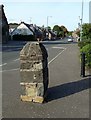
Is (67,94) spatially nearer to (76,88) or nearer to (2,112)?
(76,88)

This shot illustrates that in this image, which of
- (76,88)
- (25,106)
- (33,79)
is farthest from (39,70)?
(76,88)

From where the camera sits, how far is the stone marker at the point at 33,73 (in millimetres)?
8625

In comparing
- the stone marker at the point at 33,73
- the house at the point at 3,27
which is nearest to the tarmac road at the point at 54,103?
the stone marker at the point at 33,73

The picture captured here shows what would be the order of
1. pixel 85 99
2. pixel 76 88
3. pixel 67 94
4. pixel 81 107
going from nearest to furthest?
1. pixel 81 107
2. pixel 85 99
3. pixel 67 94
4. pixel 76 88

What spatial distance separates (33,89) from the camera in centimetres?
863

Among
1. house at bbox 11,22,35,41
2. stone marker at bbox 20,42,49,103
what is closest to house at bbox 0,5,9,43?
house at bbox 11,22,35,41

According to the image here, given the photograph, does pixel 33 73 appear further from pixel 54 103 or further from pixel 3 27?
pixel 3 27

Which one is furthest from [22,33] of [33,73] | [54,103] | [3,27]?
[54,103]

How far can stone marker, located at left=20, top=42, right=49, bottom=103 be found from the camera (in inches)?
340

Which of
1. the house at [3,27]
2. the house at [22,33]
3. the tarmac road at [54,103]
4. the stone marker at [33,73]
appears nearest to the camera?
the tarmac road at [54,103]

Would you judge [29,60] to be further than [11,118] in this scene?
Yes

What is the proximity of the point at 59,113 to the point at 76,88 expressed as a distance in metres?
3.46

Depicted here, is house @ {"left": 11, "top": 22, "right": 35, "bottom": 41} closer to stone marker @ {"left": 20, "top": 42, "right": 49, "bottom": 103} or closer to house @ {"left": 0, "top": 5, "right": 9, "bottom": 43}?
house @ {"left": 0, "top": 5, "right": 9, "bottom": 43}

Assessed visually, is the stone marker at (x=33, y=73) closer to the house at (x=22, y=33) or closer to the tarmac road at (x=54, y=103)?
the tarmac road at (x=54, y=103)
